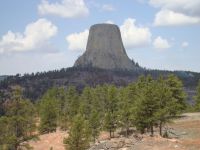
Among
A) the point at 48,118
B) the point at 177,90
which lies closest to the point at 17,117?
the point at 177,90

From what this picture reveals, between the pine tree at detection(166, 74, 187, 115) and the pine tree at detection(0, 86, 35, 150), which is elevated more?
the pine tree at detection(166, 74, 187, 115)

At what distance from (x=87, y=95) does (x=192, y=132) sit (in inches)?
1804

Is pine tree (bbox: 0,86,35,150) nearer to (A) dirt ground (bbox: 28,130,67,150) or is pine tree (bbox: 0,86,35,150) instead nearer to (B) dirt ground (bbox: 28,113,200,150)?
(B) dirt ground (bbox: 28,113,200,150)

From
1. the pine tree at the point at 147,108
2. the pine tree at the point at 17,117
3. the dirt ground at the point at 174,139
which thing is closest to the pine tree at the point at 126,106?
the dirt ground at the point at 174,139

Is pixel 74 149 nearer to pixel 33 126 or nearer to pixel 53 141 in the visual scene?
pixel 33 126

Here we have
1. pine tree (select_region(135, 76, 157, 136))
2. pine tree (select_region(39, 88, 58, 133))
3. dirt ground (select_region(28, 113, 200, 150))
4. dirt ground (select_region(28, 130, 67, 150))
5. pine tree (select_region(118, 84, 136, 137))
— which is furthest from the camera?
pine tree (select_region(39, 88, 58, 133))

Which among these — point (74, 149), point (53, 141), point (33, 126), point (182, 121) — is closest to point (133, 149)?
point (33, 126)

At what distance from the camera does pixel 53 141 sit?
3083 inches

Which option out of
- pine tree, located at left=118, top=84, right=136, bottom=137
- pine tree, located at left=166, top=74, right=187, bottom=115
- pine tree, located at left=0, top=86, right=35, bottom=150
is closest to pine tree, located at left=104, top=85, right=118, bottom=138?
pine tree, located at left=118, top=84, right=136, bottom=137

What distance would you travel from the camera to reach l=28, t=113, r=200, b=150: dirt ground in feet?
113

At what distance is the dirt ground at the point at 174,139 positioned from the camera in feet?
113

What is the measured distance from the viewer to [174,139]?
38.9 m

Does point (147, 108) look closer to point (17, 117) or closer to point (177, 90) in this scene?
point (177, 90)

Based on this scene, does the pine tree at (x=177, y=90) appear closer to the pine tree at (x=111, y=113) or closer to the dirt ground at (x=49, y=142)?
the pine tree at (x=111, y=113)
